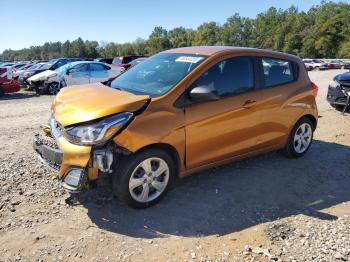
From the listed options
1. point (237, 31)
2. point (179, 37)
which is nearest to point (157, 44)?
point (179, 37)

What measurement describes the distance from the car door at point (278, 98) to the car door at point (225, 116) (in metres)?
0.20

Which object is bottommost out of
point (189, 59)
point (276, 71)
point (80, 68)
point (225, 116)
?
point (225, 116)

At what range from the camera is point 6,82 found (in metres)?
16.3

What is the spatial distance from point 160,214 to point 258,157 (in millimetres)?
2645

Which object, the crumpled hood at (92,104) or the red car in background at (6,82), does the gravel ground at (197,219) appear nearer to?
the crumpled hood at (92,104)

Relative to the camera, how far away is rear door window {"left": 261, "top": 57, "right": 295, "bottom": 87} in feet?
18.2

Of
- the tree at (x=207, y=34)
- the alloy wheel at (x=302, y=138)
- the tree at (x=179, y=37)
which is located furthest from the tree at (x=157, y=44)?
the alloy wheel at (x=302, y=138)

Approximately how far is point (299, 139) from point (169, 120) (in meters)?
2.97

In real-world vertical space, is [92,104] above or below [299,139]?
above

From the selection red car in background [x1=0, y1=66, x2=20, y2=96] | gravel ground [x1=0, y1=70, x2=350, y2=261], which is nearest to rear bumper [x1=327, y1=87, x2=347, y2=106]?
gravel ground [x1=0, y1=70, x2=350, y2=261]

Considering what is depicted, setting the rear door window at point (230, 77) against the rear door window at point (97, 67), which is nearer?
the rear door window at point (230, 77)

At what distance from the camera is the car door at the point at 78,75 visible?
16.7 meters

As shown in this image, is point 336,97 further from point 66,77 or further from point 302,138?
point 66,77

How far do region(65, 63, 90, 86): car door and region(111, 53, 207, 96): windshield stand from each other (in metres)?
11.8
